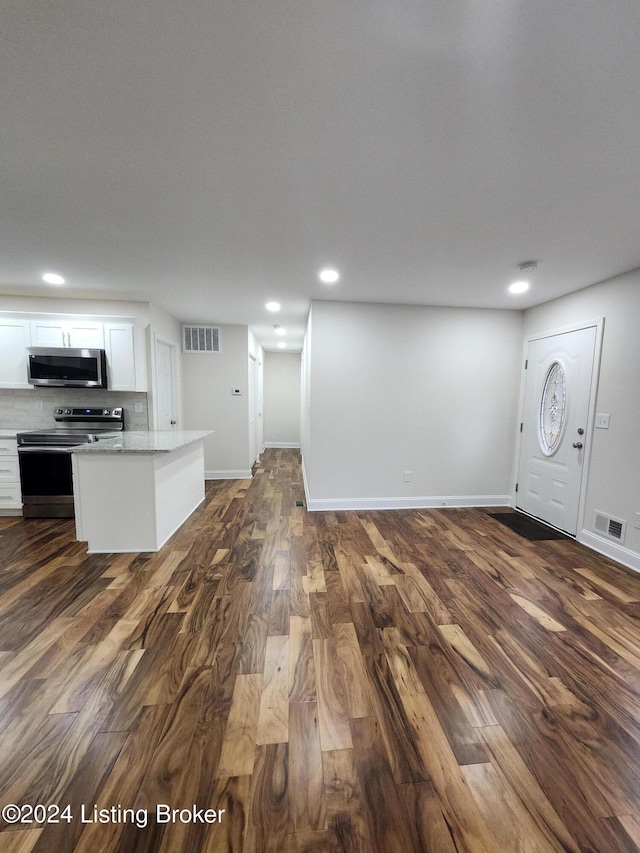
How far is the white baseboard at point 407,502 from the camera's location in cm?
382

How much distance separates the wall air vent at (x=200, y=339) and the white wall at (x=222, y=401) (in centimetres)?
8

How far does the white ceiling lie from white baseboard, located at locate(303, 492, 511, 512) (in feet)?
8.65

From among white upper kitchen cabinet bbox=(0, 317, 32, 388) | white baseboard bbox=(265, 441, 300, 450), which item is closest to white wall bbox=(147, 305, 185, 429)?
white upper kitchen cabinet bbox=(0, 317, 32, 388)

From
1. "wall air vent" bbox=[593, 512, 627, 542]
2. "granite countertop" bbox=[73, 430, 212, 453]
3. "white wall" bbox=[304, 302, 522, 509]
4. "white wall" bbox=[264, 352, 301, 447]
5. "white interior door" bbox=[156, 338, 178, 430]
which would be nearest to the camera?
"granite countertop" bbox=[73, 430, 212, 453]

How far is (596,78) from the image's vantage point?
1081mm

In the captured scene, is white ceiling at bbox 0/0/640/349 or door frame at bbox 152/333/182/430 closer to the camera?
white ceiling at bbox 0/0/640/349

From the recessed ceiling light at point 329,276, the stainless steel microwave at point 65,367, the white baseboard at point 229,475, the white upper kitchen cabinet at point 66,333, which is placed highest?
the recessed ceiling light at point 329,276

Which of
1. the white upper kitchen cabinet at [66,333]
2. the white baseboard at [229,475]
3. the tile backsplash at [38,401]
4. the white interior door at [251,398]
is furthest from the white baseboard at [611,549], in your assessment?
the white upper kitchen cabinet at [66,333]

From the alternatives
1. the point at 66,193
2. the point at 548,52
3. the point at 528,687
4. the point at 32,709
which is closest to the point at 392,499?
the point at 528,687

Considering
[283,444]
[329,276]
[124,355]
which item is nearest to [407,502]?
[329,276]

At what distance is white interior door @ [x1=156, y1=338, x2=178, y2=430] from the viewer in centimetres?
418

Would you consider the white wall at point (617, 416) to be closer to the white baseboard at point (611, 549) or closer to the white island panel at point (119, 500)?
the white baseboard at point (611, 549)

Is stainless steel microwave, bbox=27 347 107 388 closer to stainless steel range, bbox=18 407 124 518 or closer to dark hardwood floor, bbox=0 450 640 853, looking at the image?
stainless steel range, bbox=18 407 124 518

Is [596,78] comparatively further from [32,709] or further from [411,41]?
[32,709]
